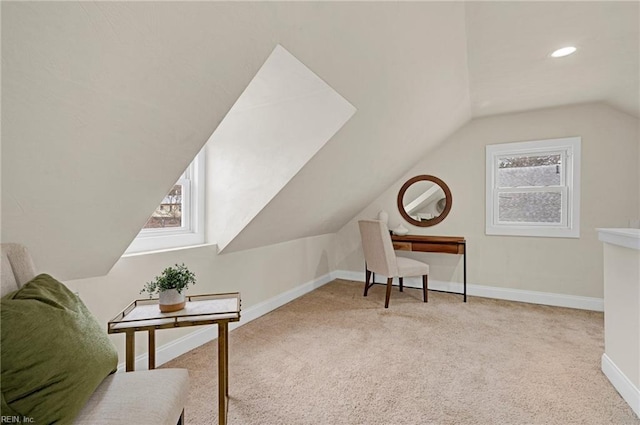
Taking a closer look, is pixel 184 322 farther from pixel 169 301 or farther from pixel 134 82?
pixel 134 82

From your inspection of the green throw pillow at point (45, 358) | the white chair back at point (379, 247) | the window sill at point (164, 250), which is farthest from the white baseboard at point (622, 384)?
the window sill at point (164, 250)

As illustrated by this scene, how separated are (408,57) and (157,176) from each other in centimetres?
164

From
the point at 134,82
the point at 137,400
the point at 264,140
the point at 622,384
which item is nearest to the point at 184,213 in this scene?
the point at 264,140

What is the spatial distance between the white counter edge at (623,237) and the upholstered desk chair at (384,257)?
5.66 feet

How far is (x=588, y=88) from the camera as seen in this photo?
2.90 meters

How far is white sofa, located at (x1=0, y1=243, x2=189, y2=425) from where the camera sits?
0.99 metres

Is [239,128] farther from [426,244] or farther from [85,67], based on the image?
[426,244]

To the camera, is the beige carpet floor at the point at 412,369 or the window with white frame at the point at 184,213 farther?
the window with white frame at the point at 184,213

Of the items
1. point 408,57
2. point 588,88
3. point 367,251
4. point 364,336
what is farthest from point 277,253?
point 588,88

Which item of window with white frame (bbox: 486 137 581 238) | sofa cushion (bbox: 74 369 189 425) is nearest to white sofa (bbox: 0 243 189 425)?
sofa cushion (bbox: 74 369 189 425)

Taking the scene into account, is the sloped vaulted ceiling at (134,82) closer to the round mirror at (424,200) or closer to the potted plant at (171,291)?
the potted plant at (171,291)

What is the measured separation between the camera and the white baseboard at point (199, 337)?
2.11m

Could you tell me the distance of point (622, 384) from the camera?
1.84m

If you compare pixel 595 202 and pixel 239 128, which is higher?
pixel 239 128
